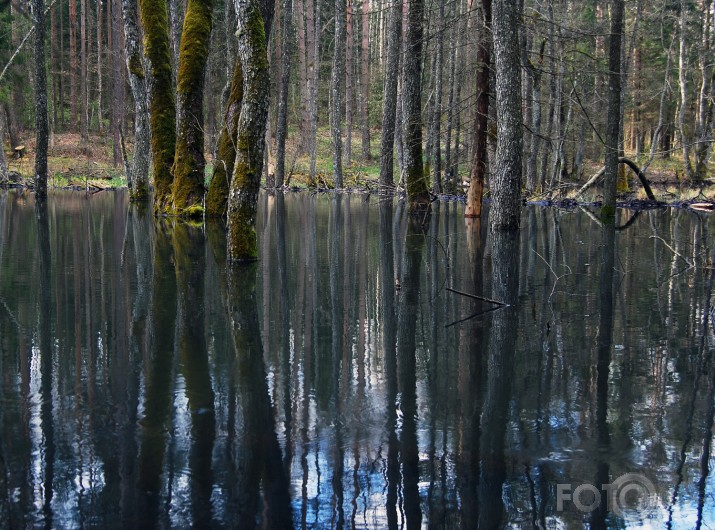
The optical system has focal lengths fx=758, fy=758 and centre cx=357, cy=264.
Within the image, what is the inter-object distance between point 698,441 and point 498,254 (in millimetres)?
7526

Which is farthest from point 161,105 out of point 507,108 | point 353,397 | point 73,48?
point 73,48

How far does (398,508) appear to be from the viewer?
300cm

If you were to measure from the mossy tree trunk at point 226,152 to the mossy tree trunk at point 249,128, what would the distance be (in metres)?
2.88

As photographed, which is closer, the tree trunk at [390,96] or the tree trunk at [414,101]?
the tree trunk at [414,101]

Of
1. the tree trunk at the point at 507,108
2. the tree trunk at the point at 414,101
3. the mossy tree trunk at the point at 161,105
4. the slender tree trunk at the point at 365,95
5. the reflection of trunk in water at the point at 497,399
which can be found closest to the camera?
the reflection of trunk in water at the point at 497,399

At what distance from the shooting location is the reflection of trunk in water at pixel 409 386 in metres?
3.08

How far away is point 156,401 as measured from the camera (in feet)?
14.0

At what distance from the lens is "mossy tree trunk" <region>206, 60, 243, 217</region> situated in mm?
14219

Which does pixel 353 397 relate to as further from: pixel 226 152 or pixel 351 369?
pixel 226 152

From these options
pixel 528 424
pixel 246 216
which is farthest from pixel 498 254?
pixel 528 424

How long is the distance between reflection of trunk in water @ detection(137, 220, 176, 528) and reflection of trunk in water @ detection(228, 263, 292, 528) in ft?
1.16

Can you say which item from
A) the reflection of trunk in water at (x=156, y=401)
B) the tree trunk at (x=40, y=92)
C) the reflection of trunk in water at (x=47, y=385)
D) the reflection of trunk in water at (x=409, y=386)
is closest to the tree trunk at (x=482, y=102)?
the reflection of trunk in water at (x=409, y=386)

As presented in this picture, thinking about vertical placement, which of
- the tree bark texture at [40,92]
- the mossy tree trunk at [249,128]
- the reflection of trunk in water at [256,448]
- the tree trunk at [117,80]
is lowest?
the reflection of trunk in water at [256,448]
